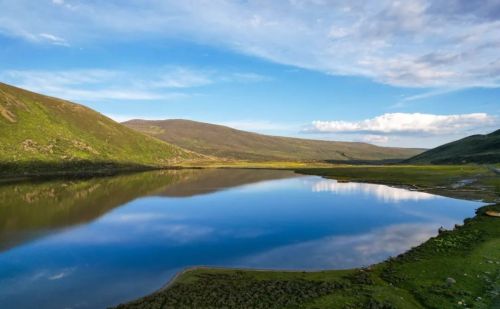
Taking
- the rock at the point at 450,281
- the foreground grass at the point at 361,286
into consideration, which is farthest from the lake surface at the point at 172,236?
the rock at the point at 450,281

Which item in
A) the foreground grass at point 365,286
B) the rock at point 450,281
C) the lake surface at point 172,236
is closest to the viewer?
the foreground grass at point 365,286

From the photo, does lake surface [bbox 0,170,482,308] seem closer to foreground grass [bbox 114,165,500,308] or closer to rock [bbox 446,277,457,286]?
foreground grass [bbox 114,165,500,308]

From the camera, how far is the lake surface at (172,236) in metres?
31.0

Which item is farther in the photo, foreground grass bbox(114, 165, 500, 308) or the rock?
the rock

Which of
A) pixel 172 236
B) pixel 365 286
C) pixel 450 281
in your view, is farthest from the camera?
pixel 172 236

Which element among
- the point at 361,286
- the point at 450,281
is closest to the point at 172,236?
the point at 361,286

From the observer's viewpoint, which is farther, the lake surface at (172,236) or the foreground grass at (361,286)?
the lake surface at (172,236)

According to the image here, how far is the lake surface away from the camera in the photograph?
102 feet

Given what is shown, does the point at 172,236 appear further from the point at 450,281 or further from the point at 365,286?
the point at 450,281

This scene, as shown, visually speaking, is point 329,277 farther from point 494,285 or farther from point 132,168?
point 132,168

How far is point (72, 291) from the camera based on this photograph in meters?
28.4

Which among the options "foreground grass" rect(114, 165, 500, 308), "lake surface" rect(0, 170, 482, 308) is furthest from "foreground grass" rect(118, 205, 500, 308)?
"lake surface" rect(0, 170, 482, 308)

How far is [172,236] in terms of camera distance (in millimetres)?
47375

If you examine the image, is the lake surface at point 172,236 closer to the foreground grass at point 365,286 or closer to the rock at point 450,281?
the foreground grass at point 365,286
